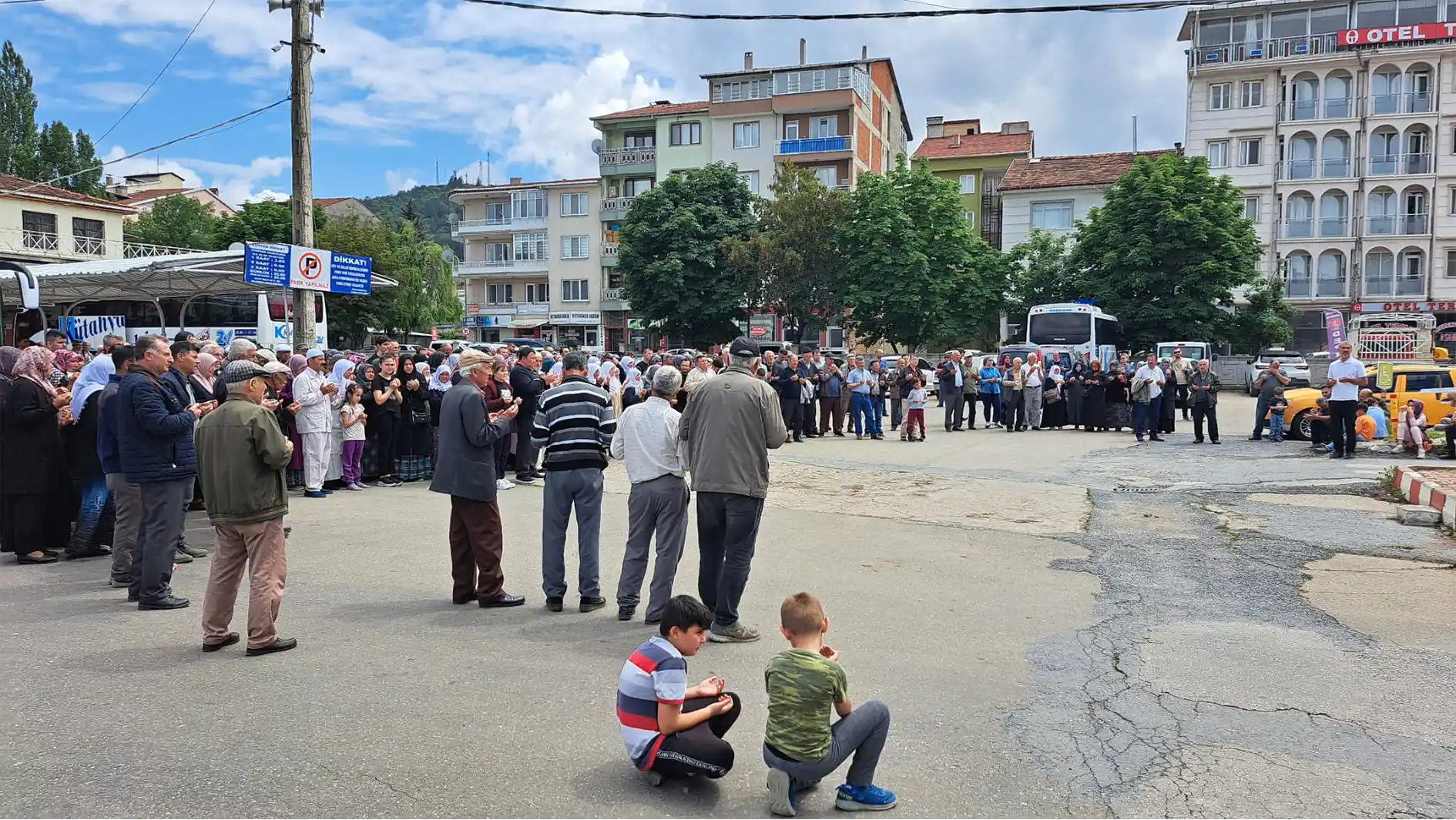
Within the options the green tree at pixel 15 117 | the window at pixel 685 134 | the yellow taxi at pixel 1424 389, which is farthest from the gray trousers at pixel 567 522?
the green tree at pixel 15 117

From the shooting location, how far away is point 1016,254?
5012 centimetres

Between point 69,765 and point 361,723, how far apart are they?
1.22 metres

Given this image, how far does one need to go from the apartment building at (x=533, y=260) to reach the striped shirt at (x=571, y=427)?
5830 cm

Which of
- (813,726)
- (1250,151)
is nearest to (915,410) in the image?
(813,726)

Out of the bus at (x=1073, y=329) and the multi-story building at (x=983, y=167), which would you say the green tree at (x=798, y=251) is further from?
the multi-story building at (x=983, y=167)

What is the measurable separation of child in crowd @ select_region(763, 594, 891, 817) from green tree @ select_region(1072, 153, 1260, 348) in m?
43.4

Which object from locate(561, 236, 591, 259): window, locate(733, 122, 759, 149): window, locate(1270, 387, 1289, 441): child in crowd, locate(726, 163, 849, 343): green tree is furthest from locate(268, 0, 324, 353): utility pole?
locate(561, 236, 591, 259): window

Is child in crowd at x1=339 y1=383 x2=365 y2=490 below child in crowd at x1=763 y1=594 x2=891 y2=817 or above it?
above

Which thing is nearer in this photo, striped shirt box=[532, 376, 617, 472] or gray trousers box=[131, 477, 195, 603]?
gray trousers box=[131, 477, 195, 603]

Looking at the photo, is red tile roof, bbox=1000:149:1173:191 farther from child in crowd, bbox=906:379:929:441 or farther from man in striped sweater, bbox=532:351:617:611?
man in striped sweater, bbox=532:351:617:611

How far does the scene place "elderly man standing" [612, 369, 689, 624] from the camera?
6957 mm

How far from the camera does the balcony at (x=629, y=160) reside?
6419 cm

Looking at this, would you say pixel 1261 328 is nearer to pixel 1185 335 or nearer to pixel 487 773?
pixel 1185 335

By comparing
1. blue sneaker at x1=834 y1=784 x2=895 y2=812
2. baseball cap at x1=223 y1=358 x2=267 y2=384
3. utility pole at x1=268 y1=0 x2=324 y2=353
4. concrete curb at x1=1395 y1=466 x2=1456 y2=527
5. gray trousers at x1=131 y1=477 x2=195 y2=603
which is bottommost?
blue sneaker at x1=834 y1=784 x2=895 y2=812
